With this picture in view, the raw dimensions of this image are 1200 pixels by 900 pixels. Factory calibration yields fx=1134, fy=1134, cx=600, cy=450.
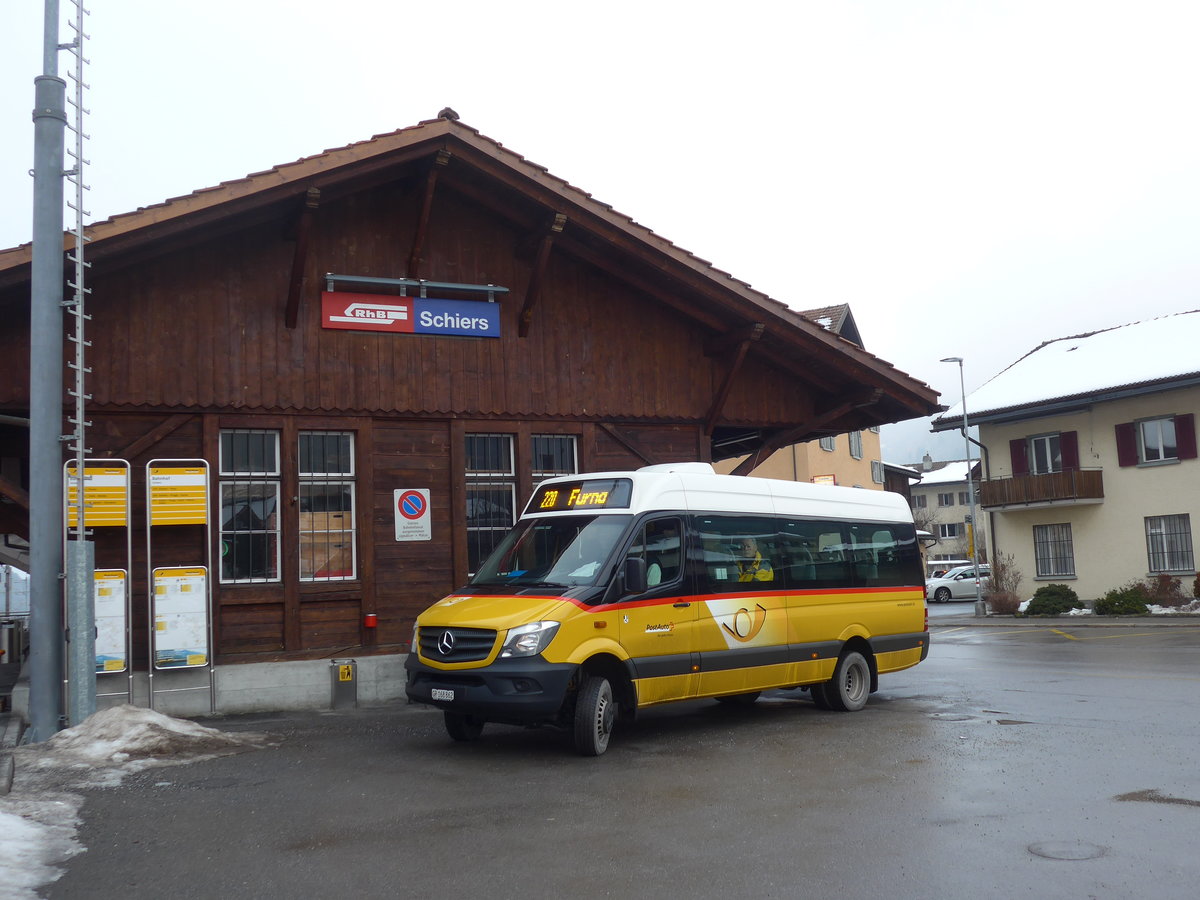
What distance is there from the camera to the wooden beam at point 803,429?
18031 mm

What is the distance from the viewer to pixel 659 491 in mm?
11445

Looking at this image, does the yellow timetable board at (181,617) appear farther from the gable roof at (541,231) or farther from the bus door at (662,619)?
the bus door at (662,619)

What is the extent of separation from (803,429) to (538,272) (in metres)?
5.48

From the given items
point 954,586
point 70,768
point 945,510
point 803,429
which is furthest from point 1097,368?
point 945,510

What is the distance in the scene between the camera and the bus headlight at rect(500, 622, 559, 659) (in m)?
9.80

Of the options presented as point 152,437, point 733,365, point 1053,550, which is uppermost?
point 733,365

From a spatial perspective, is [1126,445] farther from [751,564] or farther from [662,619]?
[662,619]

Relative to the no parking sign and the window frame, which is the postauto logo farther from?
the window frame

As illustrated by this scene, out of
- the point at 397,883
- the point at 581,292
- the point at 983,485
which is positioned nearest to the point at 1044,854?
the point at 397,883

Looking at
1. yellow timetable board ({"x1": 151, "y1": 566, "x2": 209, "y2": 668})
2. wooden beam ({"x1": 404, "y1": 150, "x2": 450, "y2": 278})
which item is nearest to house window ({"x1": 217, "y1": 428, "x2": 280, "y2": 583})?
yellow timetable board ({"x1": 151, "y1": 566, "x2": 209, "y2": 668})

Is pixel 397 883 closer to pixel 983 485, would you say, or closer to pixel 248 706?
pixel 248 706

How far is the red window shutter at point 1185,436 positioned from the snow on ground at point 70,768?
Answer: 111 ft

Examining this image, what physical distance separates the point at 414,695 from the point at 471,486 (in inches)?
218

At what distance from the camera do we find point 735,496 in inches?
489
